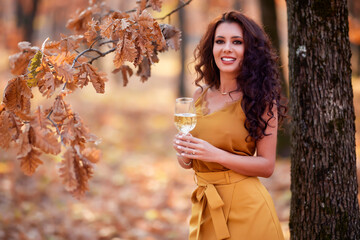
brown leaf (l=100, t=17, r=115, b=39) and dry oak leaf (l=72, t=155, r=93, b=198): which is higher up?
brown leaf (l=100, t=17, r=115, b=39)

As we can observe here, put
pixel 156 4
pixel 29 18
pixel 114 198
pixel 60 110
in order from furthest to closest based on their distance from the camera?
pixel 29 18 → pixel 114 198 → pixel 156 4 → pixel 60 110

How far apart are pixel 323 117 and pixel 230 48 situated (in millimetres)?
778

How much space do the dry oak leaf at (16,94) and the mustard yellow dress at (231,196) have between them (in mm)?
1080

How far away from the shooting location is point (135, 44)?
82.3 inches

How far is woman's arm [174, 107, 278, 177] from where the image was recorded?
2.20 metres

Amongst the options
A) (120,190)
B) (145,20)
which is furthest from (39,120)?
(120,190)

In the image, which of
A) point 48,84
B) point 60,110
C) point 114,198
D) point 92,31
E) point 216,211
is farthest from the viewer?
point 114,198

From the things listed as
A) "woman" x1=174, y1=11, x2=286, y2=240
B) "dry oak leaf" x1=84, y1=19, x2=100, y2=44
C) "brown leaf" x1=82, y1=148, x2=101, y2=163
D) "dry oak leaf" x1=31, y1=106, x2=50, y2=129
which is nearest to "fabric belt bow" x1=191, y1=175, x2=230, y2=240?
"woman" x1=174, y1=11, x2=286, y2=240

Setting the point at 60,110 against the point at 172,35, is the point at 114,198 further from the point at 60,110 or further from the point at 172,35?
the point at 60,110

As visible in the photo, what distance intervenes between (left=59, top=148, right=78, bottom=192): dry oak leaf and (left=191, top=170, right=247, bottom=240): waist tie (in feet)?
2.75

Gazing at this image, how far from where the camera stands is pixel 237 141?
2334 mm

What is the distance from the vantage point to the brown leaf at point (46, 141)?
2.00 m

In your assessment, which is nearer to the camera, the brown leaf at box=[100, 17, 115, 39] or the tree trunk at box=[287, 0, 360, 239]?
the brown leaf at box=[100, 17, 115, 39]

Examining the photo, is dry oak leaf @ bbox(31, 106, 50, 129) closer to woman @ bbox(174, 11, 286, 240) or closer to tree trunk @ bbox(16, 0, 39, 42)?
woman @ bbox(174, 11, 286, 240)
